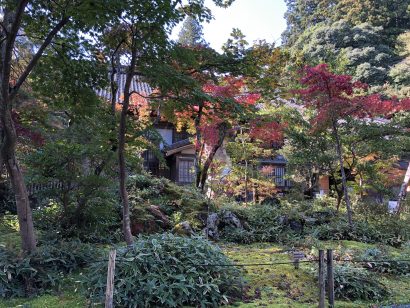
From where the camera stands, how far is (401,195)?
1293cm

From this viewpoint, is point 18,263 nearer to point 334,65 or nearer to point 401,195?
point 401,195

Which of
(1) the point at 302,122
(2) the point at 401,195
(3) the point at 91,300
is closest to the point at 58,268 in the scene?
(3) the point at 91,300

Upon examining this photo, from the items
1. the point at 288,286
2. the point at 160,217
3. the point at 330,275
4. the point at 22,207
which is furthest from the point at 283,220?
the point at 22,207

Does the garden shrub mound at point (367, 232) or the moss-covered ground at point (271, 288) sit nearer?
the moss-covered ground at point (271, 288)

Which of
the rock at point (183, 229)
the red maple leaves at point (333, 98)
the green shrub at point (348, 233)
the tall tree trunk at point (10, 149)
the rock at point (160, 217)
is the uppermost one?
the red maple leaves at point (333, 98)

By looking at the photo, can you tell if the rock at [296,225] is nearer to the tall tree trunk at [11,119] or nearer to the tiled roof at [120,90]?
the tiled roof at [120,90]

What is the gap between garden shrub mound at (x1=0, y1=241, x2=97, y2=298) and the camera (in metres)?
5.38

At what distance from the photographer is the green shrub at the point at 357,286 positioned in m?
5.66

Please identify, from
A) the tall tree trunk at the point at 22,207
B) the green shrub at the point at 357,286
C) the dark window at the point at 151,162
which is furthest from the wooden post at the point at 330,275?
the dark window at the point at 151,162

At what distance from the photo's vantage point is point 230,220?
1078 centimetres

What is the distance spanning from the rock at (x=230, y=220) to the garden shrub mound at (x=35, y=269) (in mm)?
5046

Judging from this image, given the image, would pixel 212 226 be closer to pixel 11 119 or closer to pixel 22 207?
pixel 22 207

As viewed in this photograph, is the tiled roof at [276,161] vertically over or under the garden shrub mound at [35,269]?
over

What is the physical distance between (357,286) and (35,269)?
5171mm
